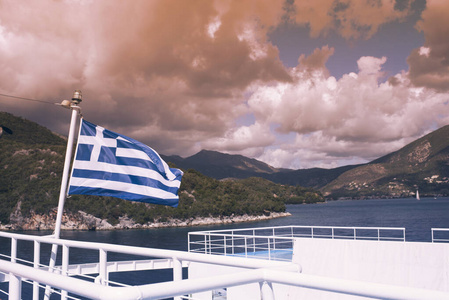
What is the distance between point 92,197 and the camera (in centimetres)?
13262

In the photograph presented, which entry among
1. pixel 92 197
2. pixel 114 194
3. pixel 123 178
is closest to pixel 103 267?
pixel 114 194

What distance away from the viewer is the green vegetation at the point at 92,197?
124812 mm

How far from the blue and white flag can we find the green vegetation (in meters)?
119

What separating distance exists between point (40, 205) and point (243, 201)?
238 feet

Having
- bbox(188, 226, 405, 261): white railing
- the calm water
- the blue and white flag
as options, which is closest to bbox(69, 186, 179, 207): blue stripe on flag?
the blue and white flag

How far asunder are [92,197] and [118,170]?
133 metres

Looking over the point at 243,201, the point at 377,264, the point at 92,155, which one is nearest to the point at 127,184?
the point at 92,155

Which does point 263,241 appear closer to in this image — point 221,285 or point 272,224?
point 272,224

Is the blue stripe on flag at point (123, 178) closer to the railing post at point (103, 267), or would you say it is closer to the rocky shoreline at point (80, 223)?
the railing post at point (103, 267)

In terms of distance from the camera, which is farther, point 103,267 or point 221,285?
point 103,267

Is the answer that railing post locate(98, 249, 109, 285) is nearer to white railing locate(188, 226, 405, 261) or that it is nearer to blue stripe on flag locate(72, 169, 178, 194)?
blue stripe on flag locate(72, 169, 178, 194)

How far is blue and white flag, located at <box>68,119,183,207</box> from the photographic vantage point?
8102 millimetres

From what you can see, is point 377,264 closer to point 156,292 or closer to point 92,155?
point 92,155

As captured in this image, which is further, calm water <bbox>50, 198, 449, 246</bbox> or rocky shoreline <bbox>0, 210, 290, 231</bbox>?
rocky shoreline <bbox>0, 210, 290, 231</bbox>
